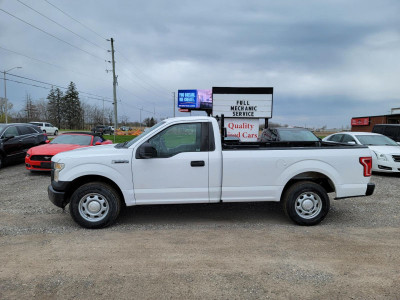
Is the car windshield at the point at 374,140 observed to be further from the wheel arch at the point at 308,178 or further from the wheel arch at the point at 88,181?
the wheel arch at the point at 88,181

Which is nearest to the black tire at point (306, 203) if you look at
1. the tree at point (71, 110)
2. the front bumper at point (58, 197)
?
the front bumper at point (58, 197)

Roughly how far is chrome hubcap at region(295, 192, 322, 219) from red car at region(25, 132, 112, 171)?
7838 mm

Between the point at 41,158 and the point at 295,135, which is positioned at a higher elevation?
the point at 295,135

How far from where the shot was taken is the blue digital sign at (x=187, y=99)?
4741cm

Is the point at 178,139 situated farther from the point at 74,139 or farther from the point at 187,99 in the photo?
the point at 187,99

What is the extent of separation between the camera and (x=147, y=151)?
185 inches

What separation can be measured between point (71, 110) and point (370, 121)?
75293 mm

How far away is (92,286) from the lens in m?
3.21

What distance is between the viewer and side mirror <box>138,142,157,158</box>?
472 cm

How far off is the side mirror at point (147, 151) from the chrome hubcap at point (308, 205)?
2.57m

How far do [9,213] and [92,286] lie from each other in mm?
3709

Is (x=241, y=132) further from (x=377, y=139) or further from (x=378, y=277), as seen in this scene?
(x=378, y=277)

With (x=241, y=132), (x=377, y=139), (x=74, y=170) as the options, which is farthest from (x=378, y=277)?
(x=241, y=132)

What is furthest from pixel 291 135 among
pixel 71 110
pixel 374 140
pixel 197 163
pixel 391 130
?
pixel 71 110
